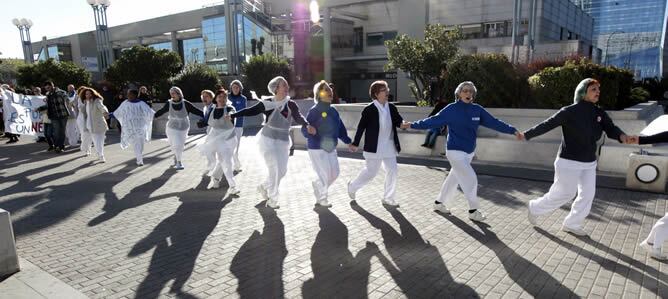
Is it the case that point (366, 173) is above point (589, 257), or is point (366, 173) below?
above

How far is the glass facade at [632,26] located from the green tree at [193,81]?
8158 cm

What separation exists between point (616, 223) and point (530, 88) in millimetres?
6345

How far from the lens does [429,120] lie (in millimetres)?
6094

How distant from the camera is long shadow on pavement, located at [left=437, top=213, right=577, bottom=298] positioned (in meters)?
3.83

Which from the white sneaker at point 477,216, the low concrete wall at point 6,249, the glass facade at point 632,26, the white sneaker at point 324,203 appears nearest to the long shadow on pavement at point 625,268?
the white sneaker at point 477,216

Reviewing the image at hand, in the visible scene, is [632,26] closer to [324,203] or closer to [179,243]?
[324,203]

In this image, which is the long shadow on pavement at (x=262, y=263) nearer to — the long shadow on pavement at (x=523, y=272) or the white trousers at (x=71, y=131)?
the long shadow on pavement at (x=523, y=272)

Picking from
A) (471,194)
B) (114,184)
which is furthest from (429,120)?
(114,184)

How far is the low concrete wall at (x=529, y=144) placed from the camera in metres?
8.51

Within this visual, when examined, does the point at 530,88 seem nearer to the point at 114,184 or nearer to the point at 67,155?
the point at 114,184

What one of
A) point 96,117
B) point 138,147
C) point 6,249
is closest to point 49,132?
point 96,117

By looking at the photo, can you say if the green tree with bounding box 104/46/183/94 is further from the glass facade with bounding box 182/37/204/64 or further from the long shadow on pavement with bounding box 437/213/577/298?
the glass facade with bounding box 182/37/204/64

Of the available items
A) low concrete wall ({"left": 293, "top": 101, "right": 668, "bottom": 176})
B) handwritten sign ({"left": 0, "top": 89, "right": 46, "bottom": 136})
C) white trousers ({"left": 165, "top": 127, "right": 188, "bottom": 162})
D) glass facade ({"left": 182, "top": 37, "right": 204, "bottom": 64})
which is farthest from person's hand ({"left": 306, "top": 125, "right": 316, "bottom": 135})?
glass facade ({"left": 182, "top": 37, "right": 204, "bottom": 64})

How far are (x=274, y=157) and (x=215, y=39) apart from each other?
5125 cm
